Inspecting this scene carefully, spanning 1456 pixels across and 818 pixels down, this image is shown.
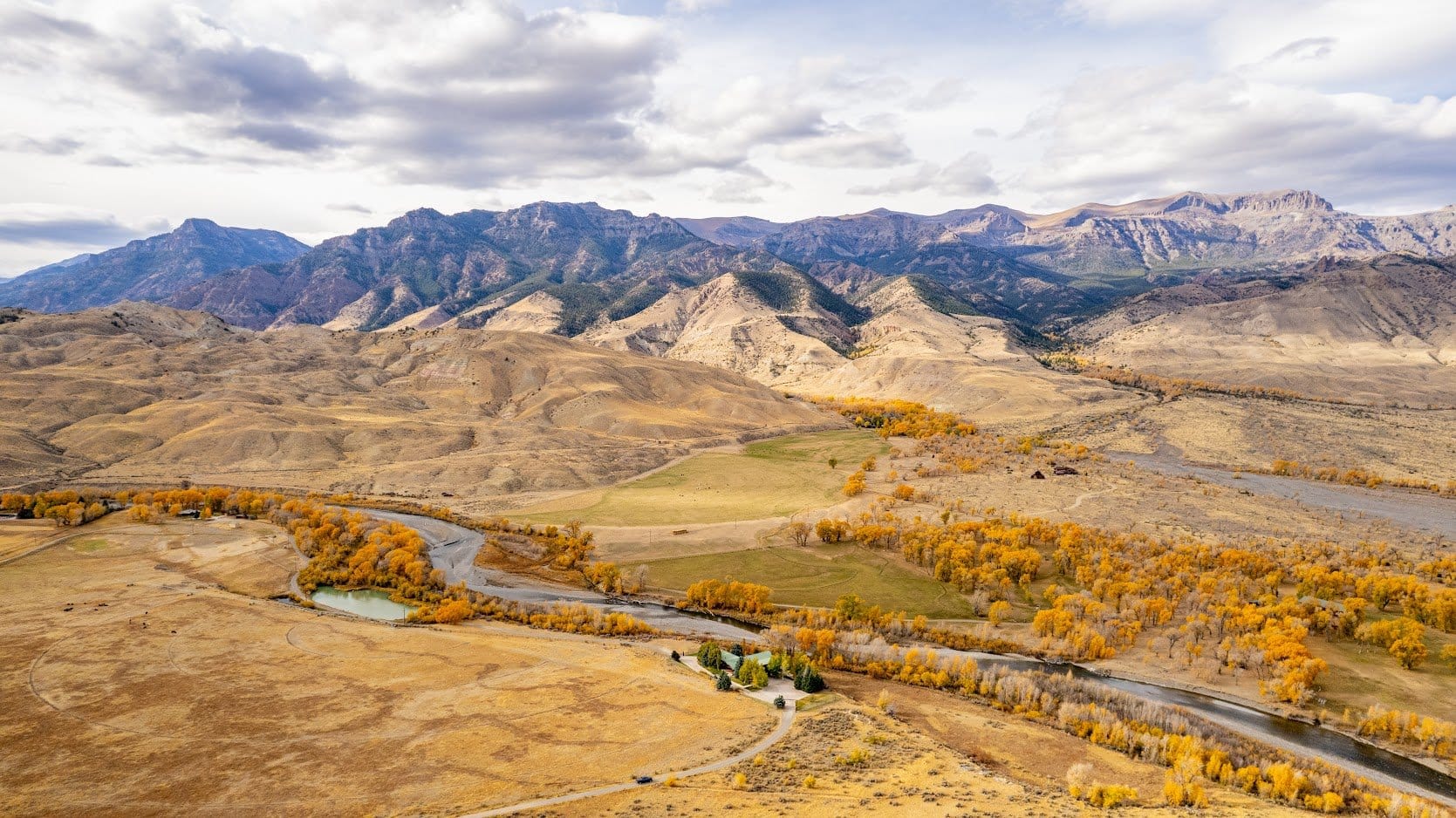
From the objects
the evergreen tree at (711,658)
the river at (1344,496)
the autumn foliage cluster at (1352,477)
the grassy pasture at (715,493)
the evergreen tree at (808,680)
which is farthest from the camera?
the autumn foliage cluster at (1352,477)

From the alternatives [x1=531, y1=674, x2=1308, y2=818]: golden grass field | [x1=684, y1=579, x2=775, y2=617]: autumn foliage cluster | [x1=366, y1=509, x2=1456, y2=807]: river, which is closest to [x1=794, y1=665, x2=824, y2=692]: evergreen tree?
[x1=531, y1=674, x2=1308, y2=818]: golden grass field

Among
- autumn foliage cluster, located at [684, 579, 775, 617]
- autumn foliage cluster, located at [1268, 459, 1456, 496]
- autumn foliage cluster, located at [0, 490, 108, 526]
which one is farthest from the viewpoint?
autumn foliage cluster, located at [1268, 459, 1456, 496]

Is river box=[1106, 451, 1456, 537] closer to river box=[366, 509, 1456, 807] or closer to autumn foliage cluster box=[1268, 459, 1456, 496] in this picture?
autumn foliage cluster box=[1268, 459, 1456, 496]

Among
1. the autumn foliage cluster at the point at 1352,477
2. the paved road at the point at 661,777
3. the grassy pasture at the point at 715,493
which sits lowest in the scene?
the paved road at the point at 661,777

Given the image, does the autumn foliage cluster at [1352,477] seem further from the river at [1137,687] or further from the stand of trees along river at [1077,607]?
the river at [1137,687]

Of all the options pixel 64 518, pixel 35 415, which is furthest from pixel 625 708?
pixel 35 415

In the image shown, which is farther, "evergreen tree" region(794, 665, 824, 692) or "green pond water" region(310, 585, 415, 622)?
"green pond water" region(310, 585, 415, 622)

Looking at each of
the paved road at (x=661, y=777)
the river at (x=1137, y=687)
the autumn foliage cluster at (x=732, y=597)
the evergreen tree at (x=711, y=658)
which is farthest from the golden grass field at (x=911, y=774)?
the autumn foliage cluster at (x=732, y=597)
